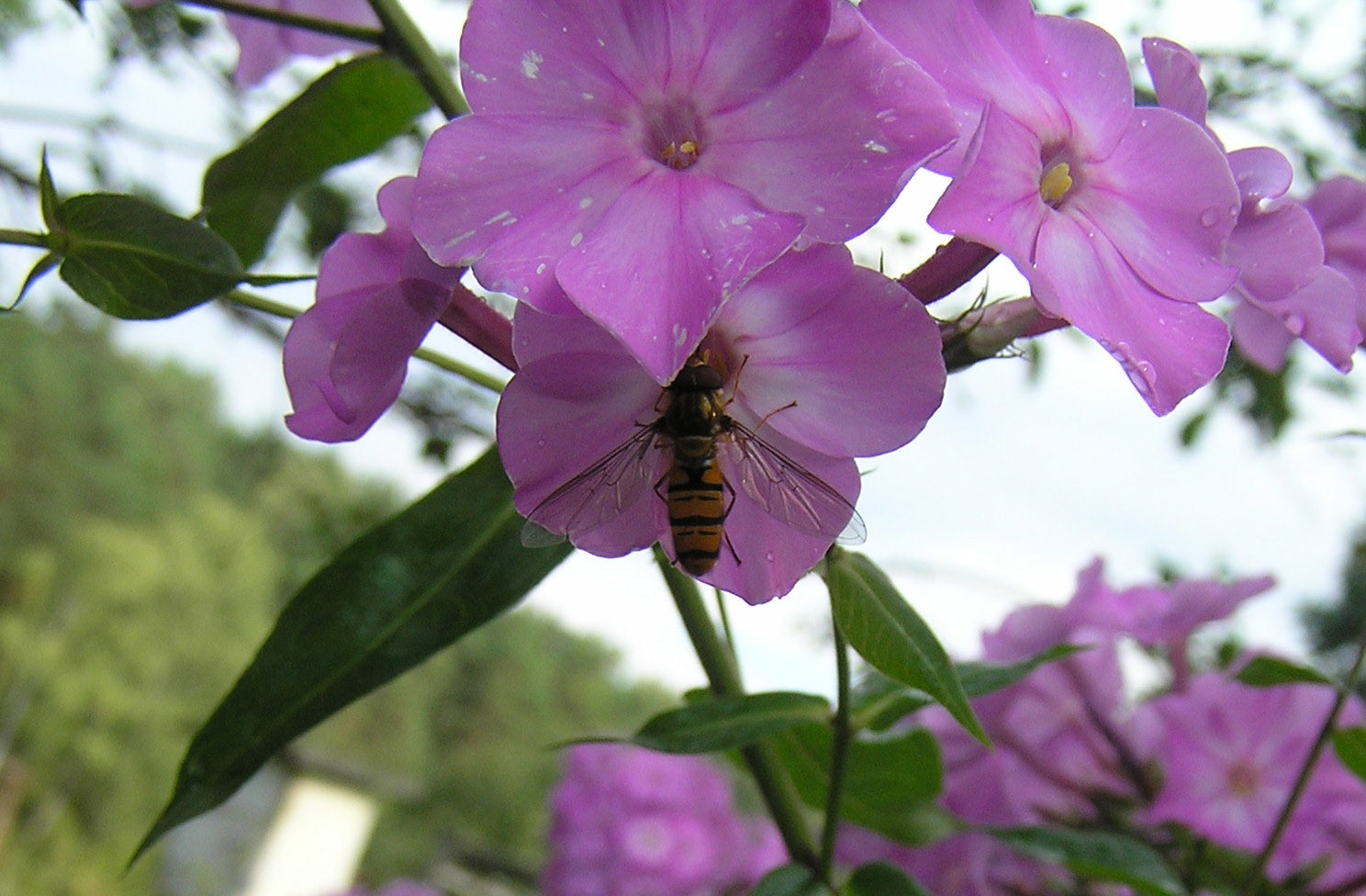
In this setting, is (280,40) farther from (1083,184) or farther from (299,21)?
(1083,184)

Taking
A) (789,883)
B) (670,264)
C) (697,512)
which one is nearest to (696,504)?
(697,512)

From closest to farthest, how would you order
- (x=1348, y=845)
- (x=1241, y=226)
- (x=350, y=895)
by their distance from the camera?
(x=1241, y=226)
(x=1348, y=845)
(x=350, y=895)

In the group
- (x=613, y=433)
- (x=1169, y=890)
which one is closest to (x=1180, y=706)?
(x=1169, y=890)

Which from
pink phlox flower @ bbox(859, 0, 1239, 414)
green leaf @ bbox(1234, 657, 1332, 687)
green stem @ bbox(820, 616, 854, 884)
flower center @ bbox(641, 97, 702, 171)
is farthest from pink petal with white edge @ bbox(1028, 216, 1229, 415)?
green leaf @ bbox(1234, 657, 1332, 687)

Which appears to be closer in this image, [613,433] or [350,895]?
[613,433]

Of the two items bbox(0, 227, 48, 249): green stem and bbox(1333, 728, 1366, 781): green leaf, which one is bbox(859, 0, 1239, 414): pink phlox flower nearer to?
bbox(0, 227, 48, 249): green stem

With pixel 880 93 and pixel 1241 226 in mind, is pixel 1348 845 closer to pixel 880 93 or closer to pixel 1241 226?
pixel 1241 226
